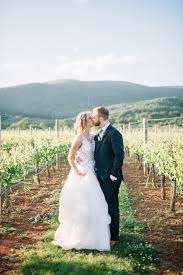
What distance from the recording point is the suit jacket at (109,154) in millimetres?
6273

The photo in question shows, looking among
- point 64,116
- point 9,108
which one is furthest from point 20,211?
point 9,108

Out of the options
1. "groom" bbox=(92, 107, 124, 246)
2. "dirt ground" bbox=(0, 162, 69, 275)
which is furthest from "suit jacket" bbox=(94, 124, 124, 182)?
"dirt ground" bbox=(0, 162, 69, 275)

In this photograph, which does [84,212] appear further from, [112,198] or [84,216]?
[112,198]

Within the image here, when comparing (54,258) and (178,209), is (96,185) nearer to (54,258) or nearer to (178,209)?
(54,258)

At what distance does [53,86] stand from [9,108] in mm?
24178

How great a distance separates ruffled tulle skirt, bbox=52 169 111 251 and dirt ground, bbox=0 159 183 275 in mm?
804

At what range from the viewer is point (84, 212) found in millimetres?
6375

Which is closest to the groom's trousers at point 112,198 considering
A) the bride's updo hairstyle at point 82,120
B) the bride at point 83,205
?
the bride at point 83,205

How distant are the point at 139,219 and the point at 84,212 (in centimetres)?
241

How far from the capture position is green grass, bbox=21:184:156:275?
17.7 ft

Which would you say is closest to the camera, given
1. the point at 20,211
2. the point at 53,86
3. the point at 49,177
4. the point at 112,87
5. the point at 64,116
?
the point at 20,211

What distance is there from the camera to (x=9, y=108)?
3504 inches

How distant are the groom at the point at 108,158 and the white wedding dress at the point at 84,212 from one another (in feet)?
0.38

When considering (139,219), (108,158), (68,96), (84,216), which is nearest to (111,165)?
(108,158)
